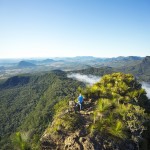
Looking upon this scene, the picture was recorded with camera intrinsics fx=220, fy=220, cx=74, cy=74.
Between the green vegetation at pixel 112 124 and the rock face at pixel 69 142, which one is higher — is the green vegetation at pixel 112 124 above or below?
above

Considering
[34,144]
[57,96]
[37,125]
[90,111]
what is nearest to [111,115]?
[90,111]

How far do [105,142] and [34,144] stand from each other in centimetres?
501

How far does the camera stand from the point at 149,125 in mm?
17609

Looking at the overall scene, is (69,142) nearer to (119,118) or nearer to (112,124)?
(112,124)

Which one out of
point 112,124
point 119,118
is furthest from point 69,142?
point 119,118

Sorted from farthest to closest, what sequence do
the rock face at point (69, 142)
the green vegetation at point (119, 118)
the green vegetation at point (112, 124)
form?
the green vegetation at point (119, 118) → the green vegetation at point (112, 124) → the rock face at point (69, 142)

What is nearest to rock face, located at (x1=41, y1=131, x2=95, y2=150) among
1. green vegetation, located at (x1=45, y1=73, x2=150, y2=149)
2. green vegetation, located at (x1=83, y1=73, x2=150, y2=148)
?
green vegetation, located at (x1=45, y1=73, x2=150, y2=149)

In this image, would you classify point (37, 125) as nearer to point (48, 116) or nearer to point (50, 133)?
point (48, 116)

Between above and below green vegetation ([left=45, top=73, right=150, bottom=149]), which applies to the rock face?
below

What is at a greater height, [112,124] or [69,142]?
[112,124]

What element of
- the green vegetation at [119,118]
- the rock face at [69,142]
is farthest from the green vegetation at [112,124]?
the rock face at [69,142]

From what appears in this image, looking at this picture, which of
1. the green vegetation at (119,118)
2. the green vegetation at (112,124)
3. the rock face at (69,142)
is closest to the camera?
the rock face at (69,142)

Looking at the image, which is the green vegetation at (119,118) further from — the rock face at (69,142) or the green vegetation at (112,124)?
the rock face at (69,142)

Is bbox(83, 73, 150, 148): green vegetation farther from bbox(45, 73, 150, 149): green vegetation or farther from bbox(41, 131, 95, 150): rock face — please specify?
bbox(41, 131, 95, 150): rock face
